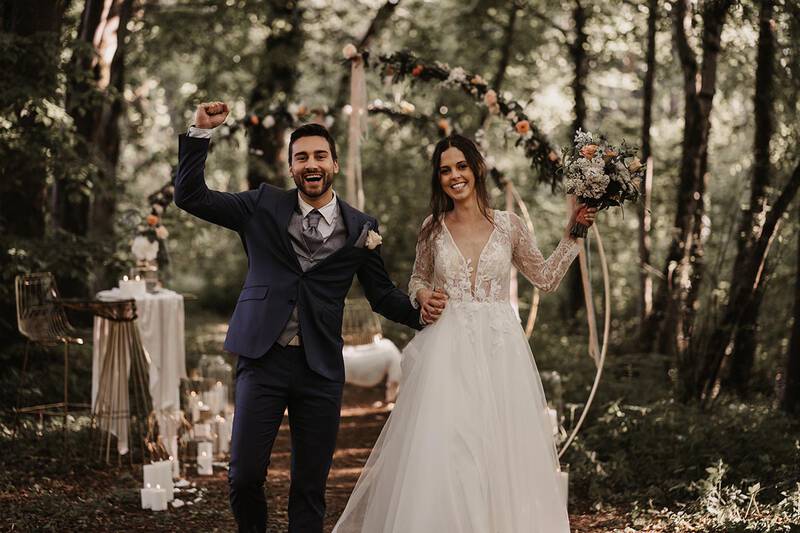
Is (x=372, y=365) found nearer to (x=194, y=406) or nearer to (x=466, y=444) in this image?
(x=194, y=406)

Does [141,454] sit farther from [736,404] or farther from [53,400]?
[736,404]

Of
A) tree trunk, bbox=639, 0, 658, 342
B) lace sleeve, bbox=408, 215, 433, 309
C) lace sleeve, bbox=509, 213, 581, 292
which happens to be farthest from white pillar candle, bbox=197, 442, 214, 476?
tree trunk, bbox=639, 0, 658, 342

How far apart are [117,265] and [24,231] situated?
3.08 ft

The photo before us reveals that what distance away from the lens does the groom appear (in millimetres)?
3787

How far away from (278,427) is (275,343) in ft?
1.23

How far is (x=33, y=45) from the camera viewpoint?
6.86 meters

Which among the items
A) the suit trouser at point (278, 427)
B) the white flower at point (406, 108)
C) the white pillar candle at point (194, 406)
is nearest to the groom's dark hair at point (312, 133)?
the suit trouser at point (278, 427)

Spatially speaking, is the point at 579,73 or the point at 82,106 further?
the point at 579,73

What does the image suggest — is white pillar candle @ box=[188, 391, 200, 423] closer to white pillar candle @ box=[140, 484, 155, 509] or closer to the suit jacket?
white pillar candle @ box=[140, 484, 155, 509]

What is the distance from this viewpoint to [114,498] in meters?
5.71

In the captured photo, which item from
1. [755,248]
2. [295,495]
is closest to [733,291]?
[755,248]

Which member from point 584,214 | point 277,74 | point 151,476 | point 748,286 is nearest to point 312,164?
point 584,214

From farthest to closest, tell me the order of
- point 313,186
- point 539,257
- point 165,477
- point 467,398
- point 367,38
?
1. point 367,38
2. point 165,477
3. point 539,257
4. point 467,398
5. point 313,186

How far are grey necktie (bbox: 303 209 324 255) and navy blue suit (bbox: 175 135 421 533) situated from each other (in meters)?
0.08
